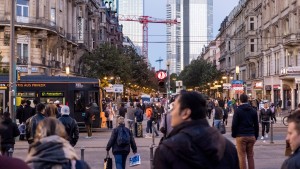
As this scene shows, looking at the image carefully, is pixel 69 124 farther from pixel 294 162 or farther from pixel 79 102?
pixel 79 102

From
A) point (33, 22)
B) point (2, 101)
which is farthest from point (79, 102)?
point (33, 22)

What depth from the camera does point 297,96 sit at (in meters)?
57.0

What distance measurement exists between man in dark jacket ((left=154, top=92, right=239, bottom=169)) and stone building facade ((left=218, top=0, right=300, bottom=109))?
1793 inches

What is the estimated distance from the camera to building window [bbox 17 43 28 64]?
166 ft

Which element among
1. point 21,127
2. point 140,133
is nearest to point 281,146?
point 140,133

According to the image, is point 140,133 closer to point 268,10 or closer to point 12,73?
point 12,73

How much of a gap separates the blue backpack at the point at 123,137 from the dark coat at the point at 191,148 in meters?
7.52

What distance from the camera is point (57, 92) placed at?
30.7 meters

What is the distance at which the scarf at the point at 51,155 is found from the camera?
4.64m

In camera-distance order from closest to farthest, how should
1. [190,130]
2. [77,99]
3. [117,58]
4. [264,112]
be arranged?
[190,130] → [264,112] → [77,99] → [117,58]

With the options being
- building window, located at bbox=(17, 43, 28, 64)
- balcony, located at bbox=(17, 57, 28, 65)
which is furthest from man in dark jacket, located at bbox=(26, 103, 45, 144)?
building window, located at bbox=(17, 43, 28, 64)

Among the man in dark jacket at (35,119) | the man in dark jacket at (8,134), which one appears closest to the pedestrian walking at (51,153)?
the man in dark jacket at (35,119)

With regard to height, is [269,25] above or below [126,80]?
above

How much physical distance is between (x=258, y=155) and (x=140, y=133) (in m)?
9.30
